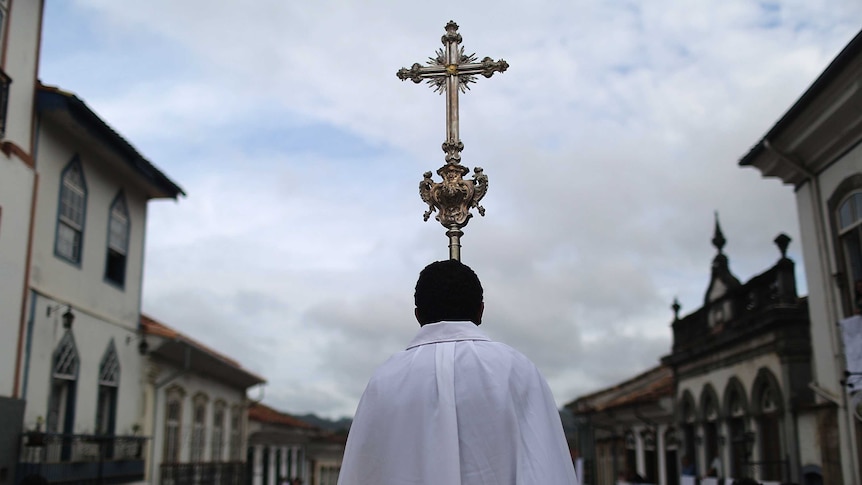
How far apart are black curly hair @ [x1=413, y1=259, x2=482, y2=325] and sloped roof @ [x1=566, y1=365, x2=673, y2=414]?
22402 millimetres

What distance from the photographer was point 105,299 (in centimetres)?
1600

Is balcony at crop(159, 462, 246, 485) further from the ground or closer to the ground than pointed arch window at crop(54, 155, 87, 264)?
closer to the ground

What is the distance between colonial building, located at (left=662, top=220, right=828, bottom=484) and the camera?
15953mm

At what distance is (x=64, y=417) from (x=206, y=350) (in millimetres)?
4800

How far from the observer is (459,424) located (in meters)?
3.22

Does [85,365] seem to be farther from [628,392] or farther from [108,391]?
[628,392]

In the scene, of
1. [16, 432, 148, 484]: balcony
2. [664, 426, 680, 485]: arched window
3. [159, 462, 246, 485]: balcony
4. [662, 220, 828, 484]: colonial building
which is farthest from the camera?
[664, 426, 680, 485]: arched window

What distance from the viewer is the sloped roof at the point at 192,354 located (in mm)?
17562

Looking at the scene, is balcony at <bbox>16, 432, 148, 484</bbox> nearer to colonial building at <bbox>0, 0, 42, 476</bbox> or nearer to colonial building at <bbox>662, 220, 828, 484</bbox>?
colonial building at <bbox>0, 0, 42, 476</bbox>

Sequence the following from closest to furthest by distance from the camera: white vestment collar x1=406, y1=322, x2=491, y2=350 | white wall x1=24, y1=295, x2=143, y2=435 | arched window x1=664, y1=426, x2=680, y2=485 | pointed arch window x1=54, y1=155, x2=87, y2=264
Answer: white vestment collar x1=406, y1=322, x2=491, y2=350, white wall x1=24, y1=295, x2=143, y2=435, pointed arch window x1=54, y1=155, x2=87, y2=264, arched window x1=664, y1=426, x2=680, y2=485

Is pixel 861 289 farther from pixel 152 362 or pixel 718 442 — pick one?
pixel 152 362

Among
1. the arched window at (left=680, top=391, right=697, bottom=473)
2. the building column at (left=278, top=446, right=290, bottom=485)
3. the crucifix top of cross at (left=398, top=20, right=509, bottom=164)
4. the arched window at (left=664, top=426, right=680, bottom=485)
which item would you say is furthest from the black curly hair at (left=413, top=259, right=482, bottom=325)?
the building column at (left=278, top=446, right=290, bottom=485)

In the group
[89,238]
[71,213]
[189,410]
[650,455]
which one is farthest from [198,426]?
[650,455]

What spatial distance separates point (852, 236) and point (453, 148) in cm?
860
